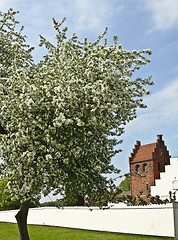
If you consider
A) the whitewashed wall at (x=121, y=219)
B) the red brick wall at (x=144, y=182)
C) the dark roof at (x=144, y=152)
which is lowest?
the whitewashed wall at (x=121, y=219)

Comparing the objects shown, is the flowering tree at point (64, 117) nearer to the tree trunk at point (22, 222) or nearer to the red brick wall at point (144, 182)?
the tree trunk at point (22, 222)

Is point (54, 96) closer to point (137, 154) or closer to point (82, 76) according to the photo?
point (82, 76)

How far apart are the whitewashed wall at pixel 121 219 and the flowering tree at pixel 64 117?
362cm

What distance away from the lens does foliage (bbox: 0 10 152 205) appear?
8.65 m

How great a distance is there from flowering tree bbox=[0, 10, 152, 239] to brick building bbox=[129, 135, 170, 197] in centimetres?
3205

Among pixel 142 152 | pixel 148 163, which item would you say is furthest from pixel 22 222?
pixel 142 152

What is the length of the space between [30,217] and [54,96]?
80.7 ft

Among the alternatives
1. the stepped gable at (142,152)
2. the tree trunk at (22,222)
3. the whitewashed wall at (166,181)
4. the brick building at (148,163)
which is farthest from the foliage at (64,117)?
the stepped gable at (142,152)

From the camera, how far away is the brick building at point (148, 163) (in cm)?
4094

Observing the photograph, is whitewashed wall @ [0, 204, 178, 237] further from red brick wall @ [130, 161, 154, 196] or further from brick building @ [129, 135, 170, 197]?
brick building @ [129, 135, 170, 197]

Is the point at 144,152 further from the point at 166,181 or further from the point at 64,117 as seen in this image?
the point at 64,117

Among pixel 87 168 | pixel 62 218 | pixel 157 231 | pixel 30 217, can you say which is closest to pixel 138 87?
pixel 87 168

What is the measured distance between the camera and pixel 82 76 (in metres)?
9.88

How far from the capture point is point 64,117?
322 inches
